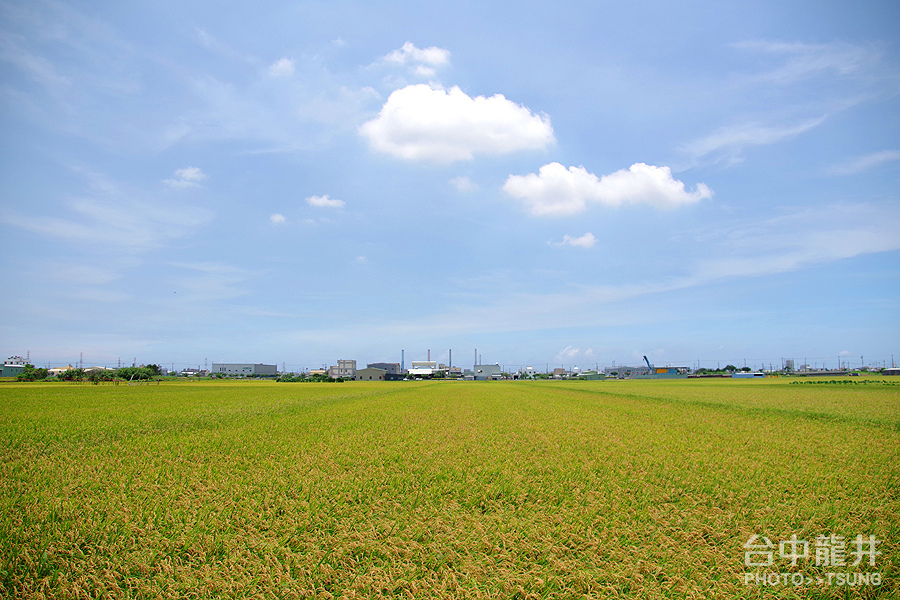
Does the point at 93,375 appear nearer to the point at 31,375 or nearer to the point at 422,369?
the point at 31,375

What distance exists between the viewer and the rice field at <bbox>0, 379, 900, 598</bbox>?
12.8 ft

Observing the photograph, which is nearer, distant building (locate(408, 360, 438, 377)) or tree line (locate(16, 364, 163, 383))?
tree line (locate(16, 364, 163, 383))

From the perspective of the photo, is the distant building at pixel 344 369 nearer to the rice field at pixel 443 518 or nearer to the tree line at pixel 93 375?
the tree line at pixel 93 375

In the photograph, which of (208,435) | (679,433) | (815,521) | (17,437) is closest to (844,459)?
(679,433)

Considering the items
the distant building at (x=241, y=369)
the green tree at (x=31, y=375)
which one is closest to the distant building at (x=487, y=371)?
the distant building at (x=241, y=369)

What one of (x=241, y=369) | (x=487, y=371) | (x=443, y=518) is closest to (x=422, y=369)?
(x=487, y=371)

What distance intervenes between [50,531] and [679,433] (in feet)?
45.2

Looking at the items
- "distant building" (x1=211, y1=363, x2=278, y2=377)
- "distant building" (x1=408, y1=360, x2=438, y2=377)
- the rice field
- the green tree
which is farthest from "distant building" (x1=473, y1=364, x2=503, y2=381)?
the rice field

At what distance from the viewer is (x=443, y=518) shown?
17.7ft

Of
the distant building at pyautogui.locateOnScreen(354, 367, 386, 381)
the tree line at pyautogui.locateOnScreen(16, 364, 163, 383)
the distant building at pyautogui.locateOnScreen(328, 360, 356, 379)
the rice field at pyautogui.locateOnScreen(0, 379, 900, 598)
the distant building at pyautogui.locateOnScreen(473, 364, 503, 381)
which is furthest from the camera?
the distant building at pyautogui.locateOnScreen(473, 364, 503, 381)

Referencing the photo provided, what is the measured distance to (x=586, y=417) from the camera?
17.6 meters

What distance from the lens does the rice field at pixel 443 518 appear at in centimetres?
391

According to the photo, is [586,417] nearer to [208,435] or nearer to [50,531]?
[208,435]

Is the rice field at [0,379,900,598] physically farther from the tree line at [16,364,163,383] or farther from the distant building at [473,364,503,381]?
the distant building at [473,364,503,381]
